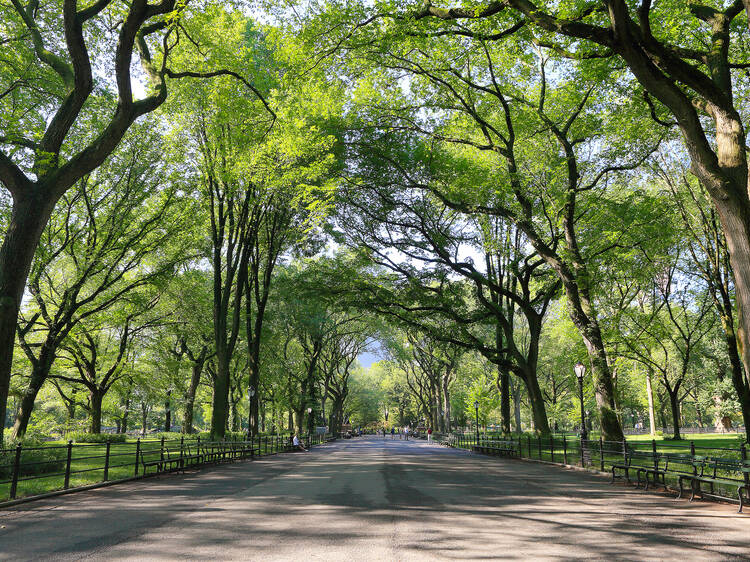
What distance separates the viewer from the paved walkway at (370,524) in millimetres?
5992

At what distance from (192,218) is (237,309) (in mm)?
5441

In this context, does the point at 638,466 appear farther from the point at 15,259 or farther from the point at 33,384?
the point at 33,384

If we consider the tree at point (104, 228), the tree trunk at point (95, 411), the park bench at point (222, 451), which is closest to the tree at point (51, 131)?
the tree at point (104, 228)

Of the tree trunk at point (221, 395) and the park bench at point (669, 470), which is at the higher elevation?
the tree trunk at point (221, 395)

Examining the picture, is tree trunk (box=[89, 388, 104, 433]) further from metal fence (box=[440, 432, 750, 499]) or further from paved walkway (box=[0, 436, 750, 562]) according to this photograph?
metal fence (box=[440, 432, 750, 499])

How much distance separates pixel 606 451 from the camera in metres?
14.5

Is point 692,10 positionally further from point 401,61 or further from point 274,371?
point 274,371

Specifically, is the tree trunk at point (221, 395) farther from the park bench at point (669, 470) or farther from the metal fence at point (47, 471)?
the park bench at point (669, 470)

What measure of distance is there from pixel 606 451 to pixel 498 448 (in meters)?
12.8

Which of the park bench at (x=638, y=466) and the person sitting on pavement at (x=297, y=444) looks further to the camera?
the person sitting on pavement at (x=297, y=444)

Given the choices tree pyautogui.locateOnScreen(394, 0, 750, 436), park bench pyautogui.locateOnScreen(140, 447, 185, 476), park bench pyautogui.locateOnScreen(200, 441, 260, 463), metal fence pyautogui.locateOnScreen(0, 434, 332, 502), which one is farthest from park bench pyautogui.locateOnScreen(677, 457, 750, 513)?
park bench pyautogui.locateOnScreen(200, 441, 260, 463)

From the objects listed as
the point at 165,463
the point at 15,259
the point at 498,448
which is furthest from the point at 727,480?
the point at 498,448

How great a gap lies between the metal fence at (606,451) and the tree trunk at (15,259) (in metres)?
14.6

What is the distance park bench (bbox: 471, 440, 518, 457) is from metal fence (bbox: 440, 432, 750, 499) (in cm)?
13
